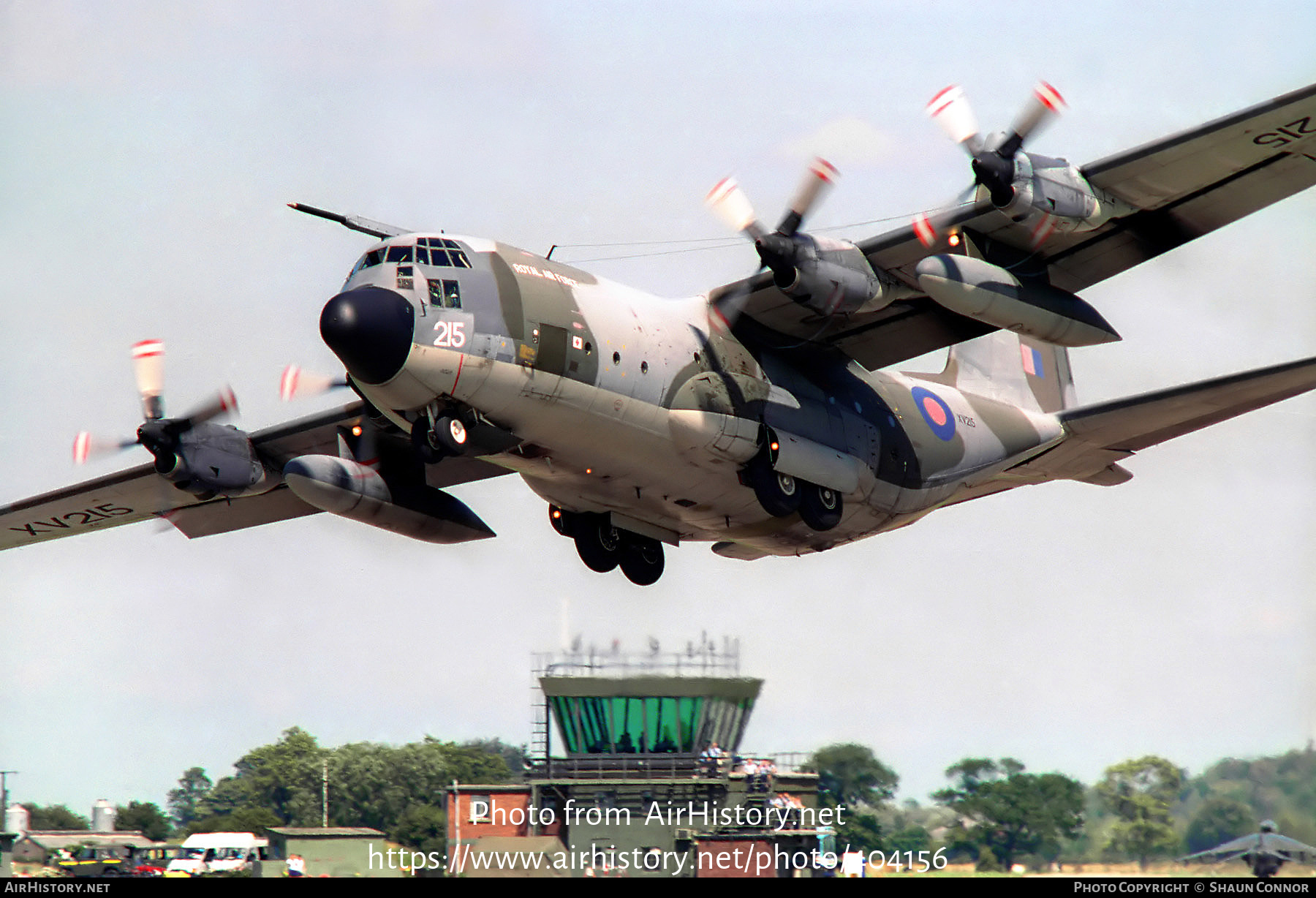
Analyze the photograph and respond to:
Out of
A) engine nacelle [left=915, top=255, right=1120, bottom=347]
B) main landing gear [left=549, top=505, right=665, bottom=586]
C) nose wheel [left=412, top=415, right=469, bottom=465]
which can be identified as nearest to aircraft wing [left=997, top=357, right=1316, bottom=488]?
engine nacelle [left=915, top=255, right=1120, bottom=347]

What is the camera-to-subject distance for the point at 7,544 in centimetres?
2181

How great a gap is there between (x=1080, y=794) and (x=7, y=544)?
53.9 ft

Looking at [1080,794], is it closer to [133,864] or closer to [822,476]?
[822,476]

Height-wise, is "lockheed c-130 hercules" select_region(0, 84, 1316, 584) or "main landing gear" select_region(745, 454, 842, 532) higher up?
"lockheed c-130 hercules" select_region(0, 84, 1316, 584)

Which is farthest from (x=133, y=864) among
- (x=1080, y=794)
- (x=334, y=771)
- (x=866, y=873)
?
(x=1080, y=794)

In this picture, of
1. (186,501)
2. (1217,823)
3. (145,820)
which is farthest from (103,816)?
(1217,823)

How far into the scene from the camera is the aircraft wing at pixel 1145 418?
18.3 m

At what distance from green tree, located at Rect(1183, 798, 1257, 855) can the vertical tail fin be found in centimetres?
622

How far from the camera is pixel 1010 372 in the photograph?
72.7 ft

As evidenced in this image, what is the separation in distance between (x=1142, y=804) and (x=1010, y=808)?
2.19m

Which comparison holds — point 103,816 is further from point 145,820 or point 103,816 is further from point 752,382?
point 752,382

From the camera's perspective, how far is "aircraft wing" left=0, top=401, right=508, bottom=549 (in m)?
19.7

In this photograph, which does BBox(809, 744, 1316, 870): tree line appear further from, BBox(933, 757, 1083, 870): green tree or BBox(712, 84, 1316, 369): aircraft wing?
BBox(712, 84, 1316, 369): aircraft wing

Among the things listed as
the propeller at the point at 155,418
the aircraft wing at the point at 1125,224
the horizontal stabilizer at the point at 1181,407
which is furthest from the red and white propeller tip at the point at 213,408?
the horizontal stabilizer at the point at 1181,407
